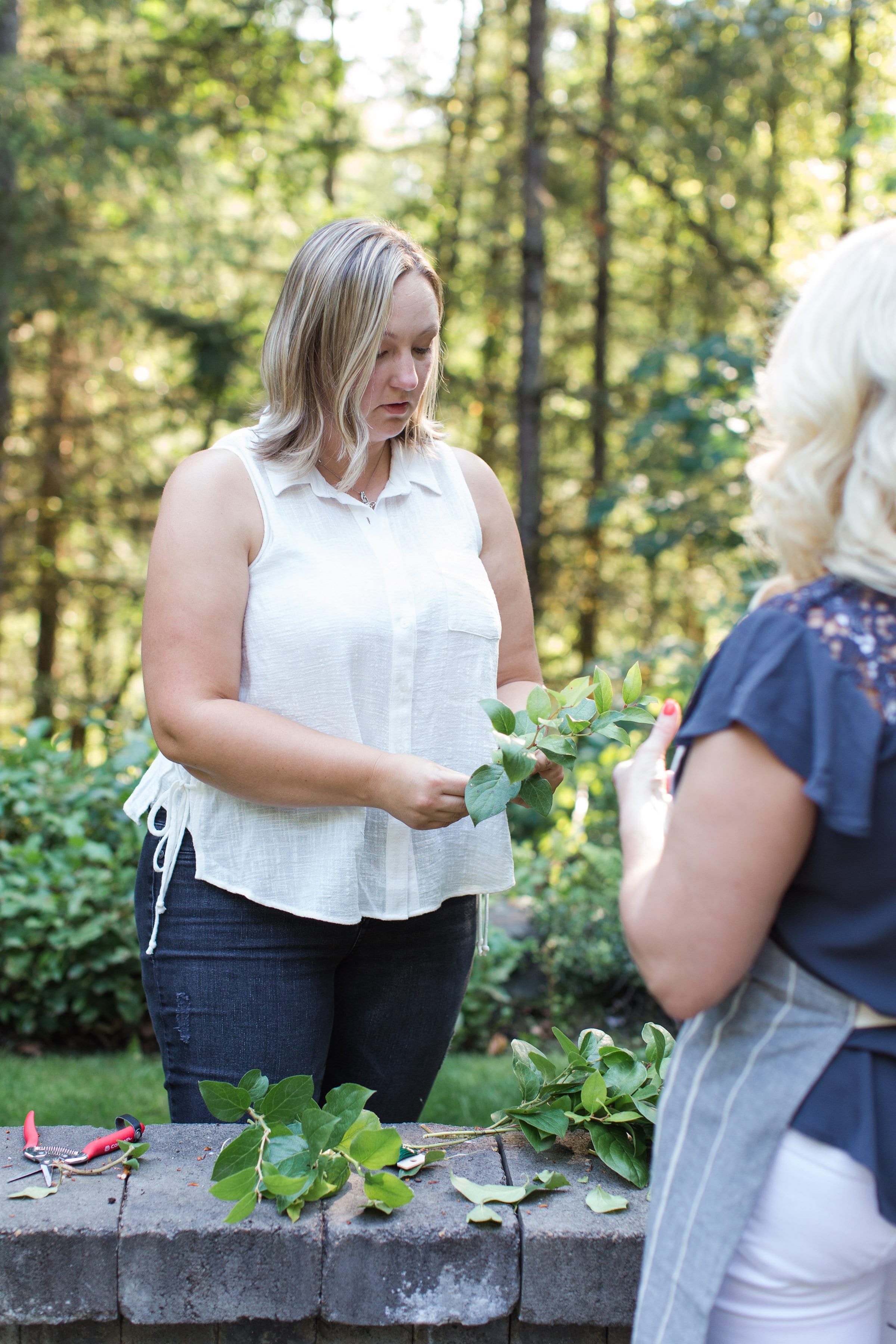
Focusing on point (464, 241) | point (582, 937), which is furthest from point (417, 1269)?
point (464, 241)

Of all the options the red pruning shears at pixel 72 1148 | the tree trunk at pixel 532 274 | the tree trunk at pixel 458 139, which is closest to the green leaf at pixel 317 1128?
the red pruning shears at pixel 72 1148

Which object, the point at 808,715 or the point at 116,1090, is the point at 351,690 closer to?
the point at 808,715

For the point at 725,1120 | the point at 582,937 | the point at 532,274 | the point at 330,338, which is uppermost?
the point at 532,274

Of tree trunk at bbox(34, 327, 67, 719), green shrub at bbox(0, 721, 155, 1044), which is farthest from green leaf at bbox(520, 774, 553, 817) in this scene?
tree trunk at bbox(34, 327, 67, 719)

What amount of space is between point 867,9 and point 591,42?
7.57 metres

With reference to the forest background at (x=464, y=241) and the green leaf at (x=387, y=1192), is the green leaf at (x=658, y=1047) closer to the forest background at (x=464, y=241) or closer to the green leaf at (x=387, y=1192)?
the green leaf at (x=387, y=1192)

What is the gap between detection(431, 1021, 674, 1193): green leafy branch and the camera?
1660 mm

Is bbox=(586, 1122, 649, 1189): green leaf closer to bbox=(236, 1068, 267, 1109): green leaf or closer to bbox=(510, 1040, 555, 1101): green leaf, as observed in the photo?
bbox=(510, 1040, 555, 1101): green leaf

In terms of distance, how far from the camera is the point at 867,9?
5.95 metres

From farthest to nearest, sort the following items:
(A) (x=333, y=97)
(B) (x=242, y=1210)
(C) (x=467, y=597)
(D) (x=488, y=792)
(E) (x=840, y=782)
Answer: (A) (x=333, y=97) → (C) (x=467, y=597) → (D) (x=488, y=792) → (B) (x=242, y=1210) → (E) (x=840, y=782)

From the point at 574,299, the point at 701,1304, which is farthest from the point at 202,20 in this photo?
the point at 701,1304

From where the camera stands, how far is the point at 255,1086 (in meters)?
1.59

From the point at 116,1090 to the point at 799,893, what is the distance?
2964 millimetres

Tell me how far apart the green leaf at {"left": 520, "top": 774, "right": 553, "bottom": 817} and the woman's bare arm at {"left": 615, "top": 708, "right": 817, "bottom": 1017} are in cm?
57
